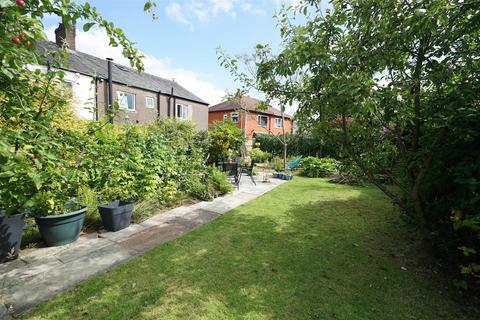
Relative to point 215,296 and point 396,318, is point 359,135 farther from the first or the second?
point 215,296

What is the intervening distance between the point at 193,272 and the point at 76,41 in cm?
1961

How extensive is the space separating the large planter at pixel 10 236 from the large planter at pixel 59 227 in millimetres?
313

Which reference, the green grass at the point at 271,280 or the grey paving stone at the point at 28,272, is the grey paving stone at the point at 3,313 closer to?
the green grass at the point at 271,280

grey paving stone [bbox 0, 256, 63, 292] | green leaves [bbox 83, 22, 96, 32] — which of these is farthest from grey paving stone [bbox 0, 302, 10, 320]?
green leaves [bbox 83, 22, 96, 32]

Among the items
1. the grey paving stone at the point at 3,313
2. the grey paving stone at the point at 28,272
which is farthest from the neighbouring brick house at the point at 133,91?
the grey paving stone at the point at 3,313

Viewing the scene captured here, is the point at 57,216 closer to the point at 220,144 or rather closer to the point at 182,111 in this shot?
the point at 220,144

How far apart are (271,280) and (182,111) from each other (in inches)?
839

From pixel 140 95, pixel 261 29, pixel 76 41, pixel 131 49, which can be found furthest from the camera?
pixel 140 95

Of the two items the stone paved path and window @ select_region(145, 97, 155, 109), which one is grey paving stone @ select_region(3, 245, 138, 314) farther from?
window @ select_region(145, 97, 155, 109)

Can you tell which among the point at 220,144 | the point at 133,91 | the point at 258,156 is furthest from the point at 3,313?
the point at 133,91

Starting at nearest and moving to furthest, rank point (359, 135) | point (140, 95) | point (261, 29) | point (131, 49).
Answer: point (131, 49) → point (359, 135) → point (261, 29) → point (140, 95)

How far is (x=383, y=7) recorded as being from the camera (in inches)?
106

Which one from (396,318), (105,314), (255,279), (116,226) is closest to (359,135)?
(396,318)

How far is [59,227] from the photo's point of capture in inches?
146
